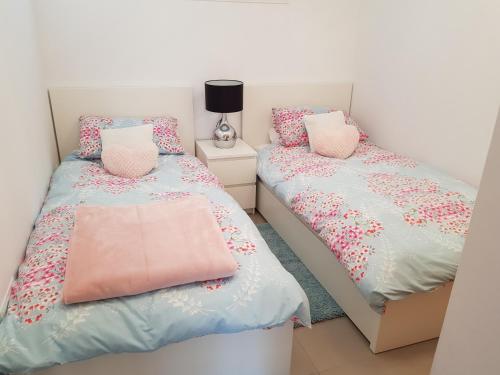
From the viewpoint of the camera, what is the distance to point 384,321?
5.66 feet

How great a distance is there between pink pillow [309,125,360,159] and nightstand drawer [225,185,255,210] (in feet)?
1.92

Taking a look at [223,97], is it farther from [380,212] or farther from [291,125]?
[380,212]

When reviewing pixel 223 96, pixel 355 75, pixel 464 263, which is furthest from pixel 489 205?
pixel 355 75

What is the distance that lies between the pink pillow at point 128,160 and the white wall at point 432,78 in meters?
1.85

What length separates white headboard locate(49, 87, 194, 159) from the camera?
273 cm

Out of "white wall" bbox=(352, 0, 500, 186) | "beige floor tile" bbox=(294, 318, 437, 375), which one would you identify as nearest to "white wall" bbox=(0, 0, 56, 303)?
"beige floor tile" bbox=(294, 318, 437, 375)

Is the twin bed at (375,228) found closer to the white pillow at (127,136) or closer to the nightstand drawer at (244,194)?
the nightstand drawer at (244,194)

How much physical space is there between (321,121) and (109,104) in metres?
1.58

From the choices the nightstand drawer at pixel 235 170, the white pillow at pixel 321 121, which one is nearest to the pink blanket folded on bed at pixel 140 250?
the nightstand drawer at pixel 235 170

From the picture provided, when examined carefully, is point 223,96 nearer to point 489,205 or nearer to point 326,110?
point 326,110

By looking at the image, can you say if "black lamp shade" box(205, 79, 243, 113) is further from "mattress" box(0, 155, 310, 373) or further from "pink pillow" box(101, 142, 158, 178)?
"mattress" box(0, 155, 310, 373)

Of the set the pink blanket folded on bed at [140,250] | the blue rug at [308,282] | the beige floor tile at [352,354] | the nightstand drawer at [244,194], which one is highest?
the pink blanket folded on bed at [140,250]

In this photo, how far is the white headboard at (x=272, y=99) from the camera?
3.15m

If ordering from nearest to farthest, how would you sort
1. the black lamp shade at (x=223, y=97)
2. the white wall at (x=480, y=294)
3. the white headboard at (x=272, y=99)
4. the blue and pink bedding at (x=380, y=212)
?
the white wall at (x=480, y=294), the blue and pink bedding at (x=380, y=212), the black lamp shade at (x=223, y=97), the white headboard at (x=272, y=99)
